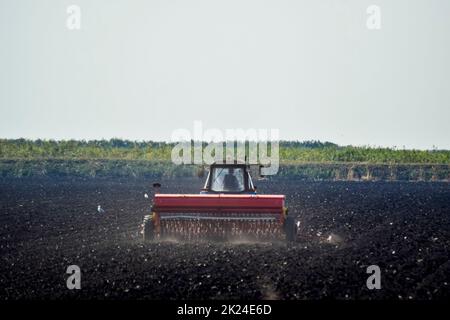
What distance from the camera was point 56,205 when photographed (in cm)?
3719

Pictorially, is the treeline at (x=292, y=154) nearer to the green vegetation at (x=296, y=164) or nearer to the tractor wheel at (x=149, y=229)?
the green vegetation at (x=296, y=164)

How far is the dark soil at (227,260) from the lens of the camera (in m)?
15.8

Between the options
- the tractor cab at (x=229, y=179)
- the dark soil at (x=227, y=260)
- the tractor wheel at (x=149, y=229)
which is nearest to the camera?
the dark soil at (x=227, y=260)

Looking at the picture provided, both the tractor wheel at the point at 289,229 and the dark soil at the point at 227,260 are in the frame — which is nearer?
the dark soil at the point at 227,260

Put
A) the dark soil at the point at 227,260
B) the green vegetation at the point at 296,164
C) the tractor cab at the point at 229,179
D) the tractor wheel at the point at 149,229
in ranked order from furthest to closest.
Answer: the green vegetation at the point at 296,164 → the tractor cab at the point at 229,179 → the tractor wheel at the point at 149,229 → the dark soil at the point at 227,260

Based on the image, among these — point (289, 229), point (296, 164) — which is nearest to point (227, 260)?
point (289, 229)

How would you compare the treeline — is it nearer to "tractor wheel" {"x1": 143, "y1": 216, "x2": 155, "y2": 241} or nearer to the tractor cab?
the tractor cab

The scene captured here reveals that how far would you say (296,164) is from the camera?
246 feet

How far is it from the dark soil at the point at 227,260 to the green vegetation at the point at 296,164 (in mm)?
41253

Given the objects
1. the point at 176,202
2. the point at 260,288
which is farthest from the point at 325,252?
the point at 260,288

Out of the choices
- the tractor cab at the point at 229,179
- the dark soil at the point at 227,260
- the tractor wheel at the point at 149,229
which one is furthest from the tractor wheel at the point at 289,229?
the tractor wheel at the point at 149,229

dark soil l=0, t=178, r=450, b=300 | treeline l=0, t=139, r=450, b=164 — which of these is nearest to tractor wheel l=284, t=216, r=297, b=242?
dark soil l=0, t=178, r=450, b=300
